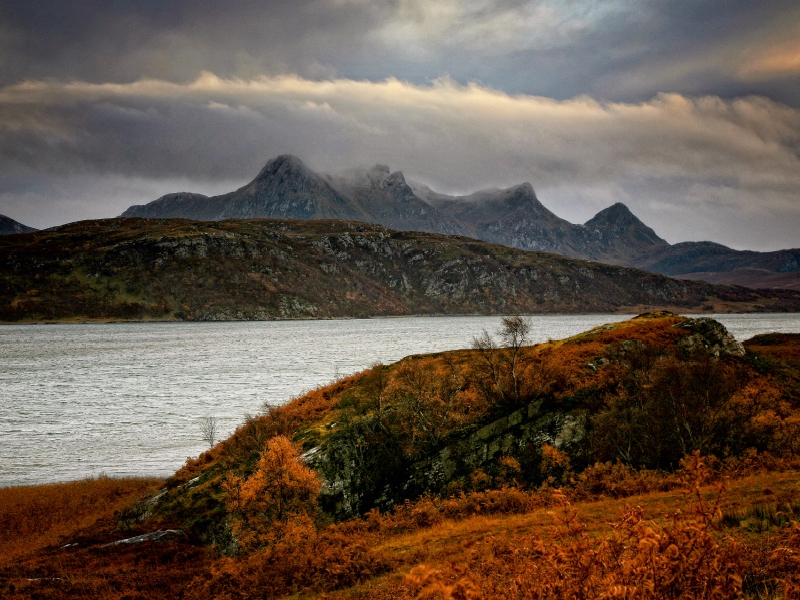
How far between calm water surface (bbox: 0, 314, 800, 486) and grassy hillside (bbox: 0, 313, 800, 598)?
901 cm

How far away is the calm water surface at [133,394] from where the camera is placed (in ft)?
157

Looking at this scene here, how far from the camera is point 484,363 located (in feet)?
139

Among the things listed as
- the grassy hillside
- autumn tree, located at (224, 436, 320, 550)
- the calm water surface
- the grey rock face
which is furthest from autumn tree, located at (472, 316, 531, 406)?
the calm water surface

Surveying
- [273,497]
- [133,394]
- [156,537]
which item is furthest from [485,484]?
[133,394]

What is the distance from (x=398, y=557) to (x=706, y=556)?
→ 14.2 metres

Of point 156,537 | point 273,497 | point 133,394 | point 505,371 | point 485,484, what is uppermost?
point 505,371

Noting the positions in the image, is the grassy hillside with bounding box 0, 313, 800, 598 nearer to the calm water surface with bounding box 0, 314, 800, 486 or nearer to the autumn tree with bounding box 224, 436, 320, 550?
the autumn tree with bounding box 224, 436, 320, 550

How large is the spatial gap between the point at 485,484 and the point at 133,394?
69.6 m

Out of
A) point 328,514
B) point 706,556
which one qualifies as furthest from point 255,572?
point 706,556

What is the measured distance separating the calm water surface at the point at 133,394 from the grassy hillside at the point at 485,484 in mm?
9007

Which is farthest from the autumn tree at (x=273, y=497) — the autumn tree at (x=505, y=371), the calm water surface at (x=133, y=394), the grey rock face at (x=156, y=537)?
the calm water surface at (x=133, y=394)

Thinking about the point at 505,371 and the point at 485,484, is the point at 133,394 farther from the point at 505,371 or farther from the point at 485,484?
the point at 485,484

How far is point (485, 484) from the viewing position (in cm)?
2992

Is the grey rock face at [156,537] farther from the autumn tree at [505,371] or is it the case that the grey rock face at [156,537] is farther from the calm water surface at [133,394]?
the autumn tree at [505,371]
